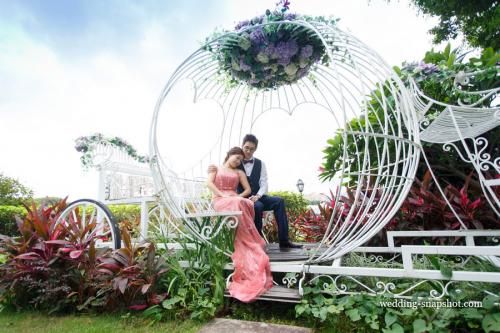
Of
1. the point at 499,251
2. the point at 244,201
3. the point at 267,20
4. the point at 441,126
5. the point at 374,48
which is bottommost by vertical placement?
the point at 499,251

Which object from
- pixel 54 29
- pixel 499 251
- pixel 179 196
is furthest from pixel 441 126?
pixel 54 29

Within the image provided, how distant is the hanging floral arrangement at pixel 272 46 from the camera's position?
257 centimetres

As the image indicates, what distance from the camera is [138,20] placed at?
396 cm

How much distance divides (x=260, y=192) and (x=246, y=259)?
1.02 metres

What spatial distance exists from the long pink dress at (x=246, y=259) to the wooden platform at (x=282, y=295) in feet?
0.14

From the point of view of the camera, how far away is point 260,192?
338 cm

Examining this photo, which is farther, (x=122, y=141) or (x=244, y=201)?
(x=122, y=141)

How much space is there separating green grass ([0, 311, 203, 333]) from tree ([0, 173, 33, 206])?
1384cm

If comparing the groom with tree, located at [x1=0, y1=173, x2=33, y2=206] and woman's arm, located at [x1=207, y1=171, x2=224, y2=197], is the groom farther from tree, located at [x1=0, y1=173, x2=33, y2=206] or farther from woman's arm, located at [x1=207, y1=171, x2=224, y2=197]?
tree, located at [x1=0, y1=173, x2=33, y2=206]

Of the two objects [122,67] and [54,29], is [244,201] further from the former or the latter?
[54,29]

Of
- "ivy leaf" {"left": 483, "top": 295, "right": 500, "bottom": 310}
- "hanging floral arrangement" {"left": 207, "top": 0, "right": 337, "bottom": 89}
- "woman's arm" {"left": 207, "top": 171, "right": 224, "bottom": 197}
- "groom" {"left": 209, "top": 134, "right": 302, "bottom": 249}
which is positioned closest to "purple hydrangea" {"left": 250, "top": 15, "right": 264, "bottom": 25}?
"hanging floral arrangement" {"left": 207, "top": 0, "right": 337, "bottom": 89}

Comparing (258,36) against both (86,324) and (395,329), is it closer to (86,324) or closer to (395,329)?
(395,329)

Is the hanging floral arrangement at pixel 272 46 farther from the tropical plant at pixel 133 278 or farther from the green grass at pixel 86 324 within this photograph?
the green grass at pixel 86 324

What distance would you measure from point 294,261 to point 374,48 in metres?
1.96
